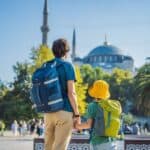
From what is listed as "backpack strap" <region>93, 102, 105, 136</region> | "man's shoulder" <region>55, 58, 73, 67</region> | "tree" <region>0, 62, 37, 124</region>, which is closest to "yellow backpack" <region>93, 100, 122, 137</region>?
"backpack strap" <region>93, 102, 105, 136</region>

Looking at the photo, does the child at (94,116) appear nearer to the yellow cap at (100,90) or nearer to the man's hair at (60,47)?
the yellow cap at (100,90)

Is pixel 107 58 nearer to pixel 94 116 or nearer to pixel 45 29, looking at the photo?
pixel 45 29

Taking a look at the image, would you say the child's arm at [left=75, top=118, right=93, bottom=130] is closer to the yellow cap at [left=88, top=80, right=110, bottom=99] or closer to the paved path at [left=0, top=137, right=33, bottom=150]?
the yellow cap at [left=88, top=80, right=110, bottom=99]

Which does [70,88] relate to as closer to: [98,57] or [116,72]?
[116,72]

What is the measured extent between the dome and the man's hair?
15492 cm

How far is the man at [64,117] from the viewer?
621 cm

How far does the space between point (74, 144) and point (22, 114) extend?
1856 inches

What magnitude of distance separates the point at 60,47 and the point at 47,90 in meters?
0.53

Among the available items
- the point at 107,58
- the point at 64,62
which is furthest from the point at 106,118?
the point at 107,58

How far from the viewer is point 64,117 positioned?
20.4 ft

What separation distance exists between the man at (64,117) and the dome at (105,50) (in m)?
155

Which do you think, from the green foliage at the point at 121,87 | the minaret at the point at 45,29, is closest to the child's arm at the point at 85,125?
the minaret at the point at 45,29

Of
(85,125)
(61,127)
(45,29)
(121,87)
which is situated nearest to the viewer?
(61,127)

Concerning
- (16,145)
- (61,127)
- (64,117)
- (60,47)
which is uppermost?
(60,47)
